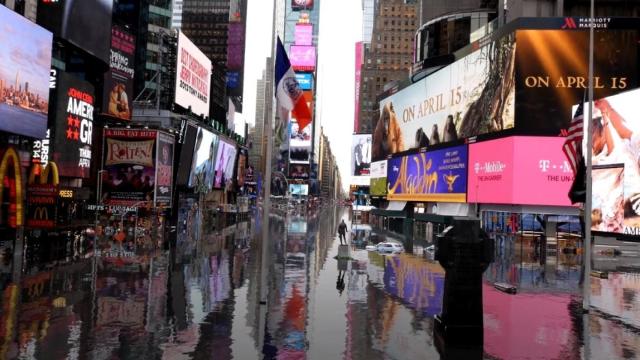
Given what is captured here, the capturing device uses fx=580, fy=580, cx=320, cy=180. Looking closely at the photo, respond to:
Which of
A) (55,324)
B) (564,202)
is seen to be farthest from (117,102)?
(55,324)

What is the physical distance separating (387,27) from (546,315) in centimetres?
17582

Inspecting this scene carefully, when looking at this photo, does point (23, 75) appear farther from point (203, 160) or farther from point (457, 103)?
point (457, 103)

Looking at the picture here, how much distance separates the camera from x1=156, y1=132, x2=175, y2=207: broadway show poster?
55.8 m

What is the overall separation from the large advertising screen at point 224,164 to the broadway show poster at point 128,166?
28.1 meters

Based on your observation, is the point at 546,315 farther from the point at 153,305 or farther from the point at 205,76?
the point at 205,76

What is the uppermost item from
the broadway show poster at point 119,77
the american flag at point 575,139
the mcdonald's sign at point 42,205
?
the broadway show poster at point 119,77

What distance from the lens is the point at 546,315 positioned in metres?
17.1

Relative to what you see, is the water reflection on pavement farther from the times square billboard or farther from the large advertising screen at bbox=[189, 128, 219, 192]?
the large advertising screen at bbox=[189, 128, 219, 192]

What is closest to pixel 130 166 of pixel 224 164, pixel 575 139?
pixel 224 164

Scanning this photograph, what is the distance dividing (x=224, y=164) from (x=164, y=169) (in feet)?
104

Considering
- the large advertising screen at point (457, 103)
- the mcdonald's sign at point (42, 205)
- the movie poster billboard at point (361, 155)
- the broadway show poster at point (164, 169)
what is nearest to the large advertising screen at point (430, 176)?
the large advertising screen at point (457, 103)

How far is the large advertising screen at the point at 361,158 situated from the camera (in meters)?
146

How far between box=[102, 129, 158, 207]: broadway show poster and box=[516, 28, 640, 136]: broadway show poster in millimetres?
34158

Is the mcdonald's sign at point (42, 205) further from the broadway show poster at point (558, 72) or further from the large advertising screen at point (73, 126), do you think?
the broadway show poster at point (558, 72)
